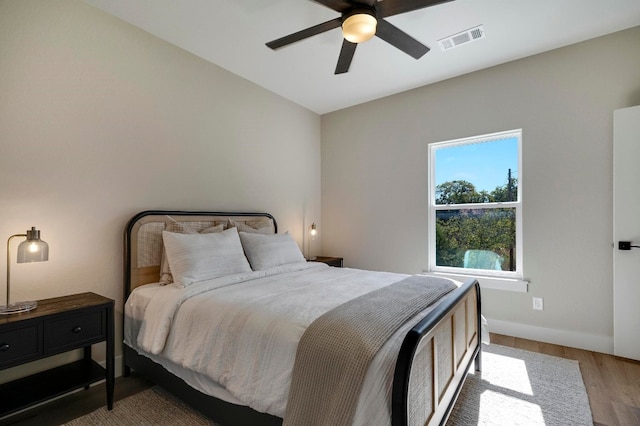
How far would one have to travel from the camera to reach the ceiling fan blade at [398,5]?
6.03 ft

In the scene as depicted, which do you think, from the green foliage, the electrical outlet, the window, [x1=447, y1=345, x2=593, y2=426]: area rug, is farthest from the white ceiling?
[x1=447, y1=345, x2=593, y2=426]: area rug

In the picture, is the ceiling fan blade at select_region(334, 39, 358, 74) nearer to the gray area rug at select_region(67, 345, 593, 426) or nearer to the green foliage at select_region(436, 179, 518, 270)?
the green foliage at select_region(436, 179, 518, 270)

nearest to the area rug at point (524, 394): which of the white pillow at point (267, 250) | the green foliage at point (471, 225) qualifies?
the green foliage at point (471, 225)

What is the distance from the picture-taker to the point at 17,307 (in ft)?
5.90

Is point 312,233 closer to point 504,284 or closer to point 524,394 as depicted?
point 504,284

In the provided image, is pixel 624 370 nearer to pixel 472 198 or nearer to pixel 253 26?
pixel 472 198

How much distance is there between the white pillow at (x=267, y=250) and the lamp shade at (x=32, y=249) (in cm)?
141

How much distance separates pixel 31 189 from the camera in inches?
81.9

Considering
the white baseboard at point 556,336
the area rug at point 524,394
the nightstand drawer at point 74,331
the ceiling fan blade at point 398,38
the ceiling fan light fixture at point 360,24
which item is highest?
the ceiling fan blade at point 398,38

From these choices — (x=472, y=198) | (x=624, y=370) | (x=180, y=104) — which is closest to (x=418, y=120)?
(x=472, y=198)

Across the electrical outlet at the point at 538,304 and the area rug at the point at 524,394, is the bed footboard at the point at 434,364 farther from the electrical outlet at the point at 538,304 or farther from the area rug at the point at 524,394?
the electrical outlet at the point at 538,304

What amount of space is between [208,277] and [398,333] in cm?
153

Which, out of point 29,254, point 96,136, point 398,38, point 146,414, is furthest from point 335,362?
point 96,136

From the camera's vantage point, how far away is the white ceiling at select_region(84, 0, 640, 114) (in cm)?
239
